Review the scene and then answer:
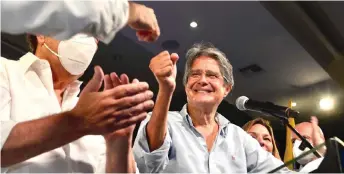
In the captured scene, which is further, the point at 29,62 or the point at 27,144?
the point at 29,62

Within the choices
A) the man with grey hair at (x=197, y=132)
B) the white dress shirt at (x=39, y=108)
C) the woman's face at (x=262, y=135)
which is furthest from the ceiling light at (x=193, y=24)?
the white dress shirt at (x=39, y=108)

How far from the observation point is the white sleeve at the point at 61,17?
0.70 m

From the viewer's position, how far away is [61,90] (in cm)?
121

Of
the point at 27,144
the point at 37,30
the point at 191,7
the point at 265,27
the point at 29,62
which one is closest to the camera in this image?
the point at 37,30

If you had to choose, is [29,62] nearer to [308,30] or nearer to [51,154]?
[51,154]

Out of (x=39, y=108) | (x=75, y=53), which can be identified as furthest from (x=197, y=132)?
(x=39, y=108)

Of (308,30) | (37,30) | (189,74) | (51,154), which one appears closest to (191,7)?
(308,30)

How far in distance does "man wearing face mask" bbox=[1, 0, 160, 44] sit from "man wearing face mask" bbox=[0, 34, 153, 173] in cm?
12

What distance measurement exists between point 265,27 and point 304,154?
275 centimetres

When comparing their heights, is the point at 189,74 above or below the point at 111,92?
above

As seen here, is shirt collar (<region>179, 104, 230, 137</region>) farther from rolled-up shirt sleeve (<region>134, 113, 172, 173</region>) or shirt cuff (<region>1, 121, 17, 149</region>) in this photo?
shirt cuff (<region>1, 121, 17, 149</region>)

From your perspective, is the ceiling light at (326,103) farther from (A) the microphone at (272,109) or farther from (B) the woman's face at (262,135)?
(A) the microphone at (272,109)

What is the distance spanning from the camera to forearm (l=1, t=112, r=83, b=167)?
0.82m

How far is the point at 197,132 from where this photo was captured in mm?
1549
